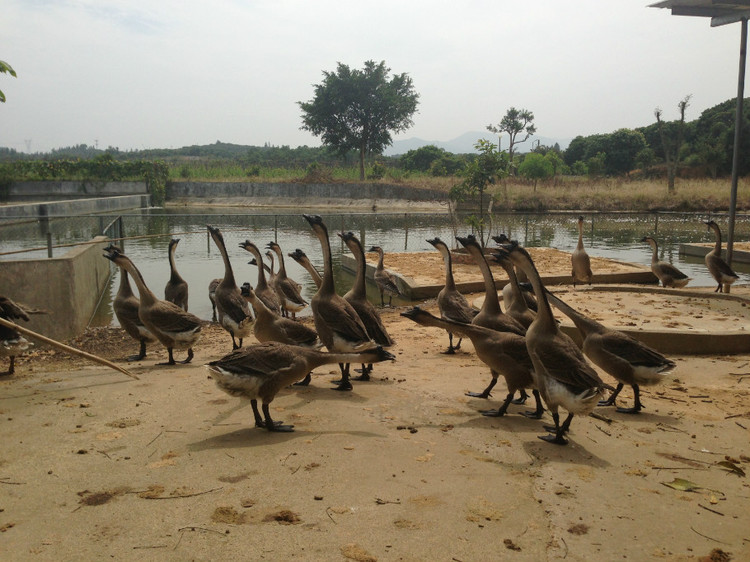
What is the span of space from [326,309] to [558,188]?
135 feet

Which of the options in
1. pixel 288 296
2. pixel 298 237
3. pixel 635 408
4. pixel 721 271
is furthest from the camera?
pixel 298 237

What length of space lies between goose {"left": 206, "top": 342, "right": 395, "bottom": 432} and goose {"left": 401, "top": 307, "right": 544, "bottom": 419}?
27.8 inches

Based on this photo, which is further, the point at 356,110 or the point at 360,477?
the point at 356,110

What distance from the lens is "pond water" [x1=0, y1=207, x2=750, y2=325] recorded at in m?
14.6

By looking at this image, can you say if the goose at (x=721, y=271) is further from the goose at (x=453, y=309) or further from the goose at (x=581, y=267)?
the goose at (x=453, y=309)

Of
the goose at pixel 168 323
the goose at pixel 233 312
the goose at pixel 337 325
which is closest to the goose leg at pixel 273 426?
the goose at pixel 337 325

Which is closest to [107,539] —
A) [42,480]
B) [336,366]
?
[42,480]

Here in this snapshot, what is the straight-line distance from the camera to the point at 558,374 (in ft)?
17.2

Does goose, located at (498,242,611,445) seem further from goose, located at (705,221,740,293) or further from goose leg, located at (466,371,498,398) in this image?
goose, located at (705,221,740,293)

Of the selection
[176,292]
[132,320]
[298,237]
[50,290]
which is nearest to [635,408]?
[132,320]

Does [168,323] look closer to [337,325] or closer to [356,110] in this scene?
[337,325]

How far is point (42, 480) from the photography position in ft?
13.8

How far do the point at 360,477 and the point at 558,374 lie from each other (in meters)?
2.11

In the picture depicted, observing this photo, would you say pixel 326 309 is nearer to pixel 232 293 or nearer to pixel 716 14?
pixel 232 293
